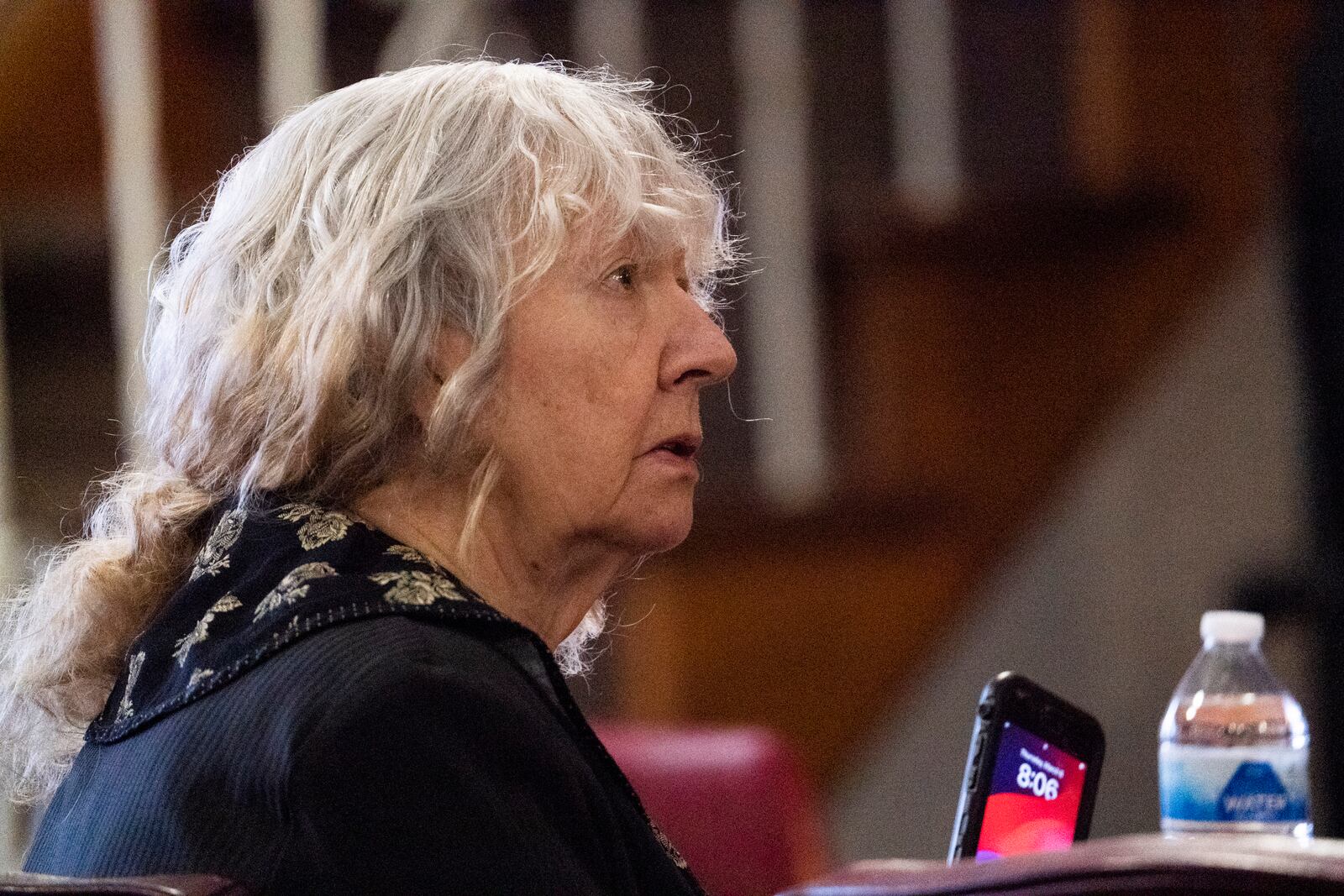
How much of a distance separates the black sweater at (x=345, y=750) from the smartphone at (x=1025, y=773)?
232mm

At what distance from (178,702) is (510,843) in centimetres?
25

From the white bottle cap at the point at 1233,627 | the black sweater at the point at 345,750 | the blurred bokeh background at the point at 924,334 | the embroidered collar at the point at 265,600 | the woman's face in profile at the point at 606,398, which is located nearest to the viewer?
the black sweater at the point at 345,750

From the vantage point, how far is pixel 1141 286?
12.1 ft

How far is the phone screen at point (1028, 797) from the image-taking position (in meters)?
1.12

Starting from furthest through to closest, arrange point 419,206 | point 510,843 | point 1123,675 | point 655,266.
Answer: point 1123,675, point 655,266, point 419,206, point 510,843

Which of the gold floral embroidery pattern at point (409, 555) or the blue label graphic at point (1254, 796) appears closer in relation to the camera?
the gold floral embroidery pattern at point (409, 555)

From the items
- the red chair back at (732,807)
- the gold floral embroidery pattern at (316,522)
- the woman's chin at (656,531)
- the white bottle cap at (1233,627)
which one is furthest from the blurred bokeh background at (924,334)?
the gold floral embroidery pattern at (316,522)

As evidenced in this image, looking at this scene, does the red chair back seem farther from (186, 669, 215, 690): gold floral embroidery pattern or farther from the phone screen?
(186, 669, 215, 690): gold floral embroidery pattern

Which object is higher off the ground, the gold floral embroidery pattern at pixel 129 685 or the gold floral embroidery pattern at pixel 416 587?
the gold floral embroidery pattern at pixel 416 587

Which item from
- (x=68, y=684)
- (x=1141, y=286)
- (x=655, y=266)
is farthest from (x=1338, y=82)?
(x=68, y=684)

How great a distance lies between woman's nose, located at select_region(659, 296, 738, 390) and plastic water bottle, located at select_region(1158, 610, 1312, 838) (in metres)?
0.47

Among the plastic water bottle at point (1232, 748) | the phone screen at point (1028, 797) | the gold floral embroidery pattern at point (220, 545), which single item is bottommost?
the plastic water bottle at point (1232, 748)

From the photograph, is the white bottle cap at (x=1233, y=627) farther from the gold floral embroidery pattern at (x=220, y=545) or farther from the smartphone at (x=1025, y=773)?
the gold floral embroidery pattern at (x=220, y=545)

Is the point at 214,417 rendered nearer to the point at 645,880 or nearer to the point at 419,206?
the point at 419,206
